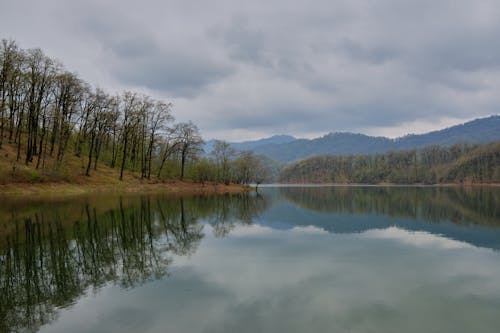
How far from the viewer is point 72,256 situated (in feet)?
46.7

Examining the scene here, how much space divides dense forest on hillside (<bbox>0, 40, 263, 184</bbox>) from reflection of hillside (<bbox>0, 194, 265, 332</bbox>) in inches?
1079

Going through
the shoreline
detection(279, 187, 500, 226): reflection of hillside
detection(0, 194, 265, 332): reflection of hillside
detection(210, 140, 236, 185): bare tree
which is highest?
detection(210, 140, 236, 185): bare tree

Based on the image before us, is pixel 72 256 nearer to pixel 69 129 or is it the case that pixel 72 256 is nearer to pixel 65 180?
pixel 65 180

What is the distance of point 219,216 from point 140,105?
43.4 m

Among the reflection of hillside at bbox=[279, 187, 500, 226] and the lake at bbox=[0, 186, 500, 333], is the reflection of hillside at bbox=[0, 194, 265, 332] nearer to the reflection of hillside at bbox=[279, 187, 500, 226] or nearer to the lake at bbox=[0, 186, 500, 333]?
the lake at bbox=[0, 186, 500, 333]

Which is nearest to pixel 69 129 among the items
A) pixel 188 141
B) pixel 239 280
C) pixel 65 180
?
pixel 65 180

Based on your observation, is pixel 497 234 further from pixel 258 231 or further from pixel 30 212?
pixel 30 212

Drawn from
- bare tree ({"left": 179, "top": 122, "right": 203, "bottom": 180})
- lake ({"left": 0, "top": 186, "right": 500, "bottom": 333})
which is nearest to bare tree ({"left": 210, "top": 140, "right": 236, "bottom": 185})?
bare tree ({"left": 179, "top": 122, "right": 203, "bottom": 180})

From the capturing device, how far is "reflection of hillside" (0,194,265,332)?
31.1ft

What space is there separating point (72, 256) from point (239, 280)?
25.3ft

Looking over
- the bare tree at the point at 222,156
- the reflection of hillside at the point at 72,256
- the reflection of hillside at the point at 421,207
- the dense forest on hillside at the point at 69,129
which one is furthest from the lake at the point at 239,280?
the bare tree at the point at 222,156

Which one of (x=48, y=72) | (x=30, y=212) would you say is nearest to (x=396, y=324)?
(x=30, y=212)

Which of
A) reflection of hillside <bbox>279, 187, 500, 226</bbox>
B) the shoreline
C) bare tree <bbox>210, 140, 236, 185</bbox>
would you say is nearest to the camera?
reflection of hillside <bbox>279, 187, 500, 226</bbox>

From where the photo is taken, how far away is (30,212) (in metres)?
26.1
